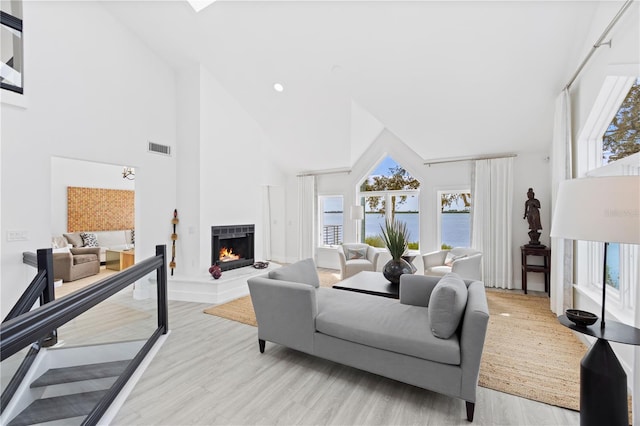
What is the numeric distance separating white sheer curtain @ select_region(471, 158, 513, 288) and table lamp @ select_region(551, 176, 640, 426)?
3731 mm

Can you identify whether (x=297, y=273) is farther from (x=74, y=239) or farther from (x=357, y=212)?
(x=74, y=239)

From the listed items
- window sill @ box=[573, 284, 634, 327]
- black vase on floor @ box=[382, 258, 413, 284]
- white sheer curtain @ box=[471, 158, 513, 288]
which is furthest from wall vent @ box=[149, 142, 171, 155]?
window sill @ box=[573, 284, 634, 327]

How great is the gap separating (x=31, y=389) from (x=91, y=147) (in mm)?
3137

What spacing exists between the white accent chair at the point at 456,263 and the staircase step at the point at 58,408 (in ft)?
13.6

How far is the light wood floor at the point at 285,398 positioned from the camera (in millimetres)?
1869

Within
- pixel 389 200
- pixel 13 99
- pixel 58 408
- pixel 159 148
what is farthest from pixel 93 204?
pixel 389 200

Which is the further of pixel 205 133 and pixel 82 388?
pixel 205 133

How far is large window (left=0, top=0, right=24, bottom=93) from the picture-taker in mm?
2934

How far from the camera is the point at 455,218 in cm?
556

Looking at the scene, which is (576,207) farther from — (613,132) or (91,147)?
(91,147)

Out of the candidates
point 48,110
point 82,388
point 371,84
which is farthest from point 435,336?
point 48,110

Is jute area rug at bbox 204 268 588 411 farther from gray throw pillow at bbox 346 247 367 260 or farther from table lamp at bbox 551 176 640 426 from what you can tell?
gray throw pillow at bbox 346 247 367 260

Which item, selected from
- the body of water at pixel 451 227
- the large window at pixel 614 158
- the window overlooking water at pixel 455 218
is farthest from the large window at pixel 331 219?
the large window at pixel 614 158

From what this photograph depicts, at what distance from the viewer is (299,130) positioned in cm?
577
